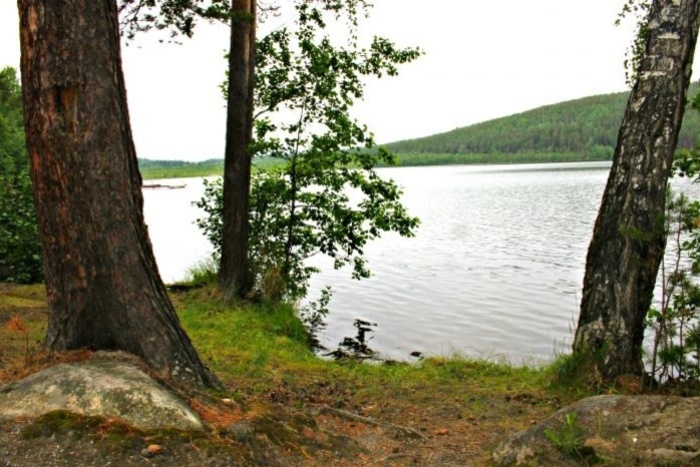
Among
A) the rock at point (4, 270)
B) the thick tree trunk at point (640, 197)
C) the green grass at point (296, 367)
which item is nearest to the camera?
the thick tree trunk at point (640, 197)

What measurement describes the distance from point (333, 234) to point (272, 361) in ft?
17.0

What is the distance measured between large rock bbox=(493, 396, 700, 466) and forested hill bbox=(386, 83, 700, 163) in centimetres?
16030

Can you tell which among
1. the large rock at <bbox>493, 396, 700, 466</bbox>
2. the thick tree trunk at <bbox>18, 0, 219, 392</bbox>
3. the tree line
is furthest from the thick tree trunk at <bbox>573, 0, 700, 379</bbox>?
the thick tree trunk at <bbox>18, 0, 219, 392</bbox>

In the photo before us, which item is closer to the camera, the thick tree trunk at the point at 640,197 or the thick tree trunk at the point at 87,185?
the thick tree trunk at the point at 87,185

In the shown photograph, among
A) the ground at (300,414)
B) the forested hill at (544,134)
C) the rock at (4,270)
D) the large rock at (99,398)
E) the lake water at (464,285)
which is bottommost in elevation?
the lake water at (464,285)

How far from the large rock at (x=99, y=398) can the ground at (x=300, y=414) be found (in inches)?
4.6

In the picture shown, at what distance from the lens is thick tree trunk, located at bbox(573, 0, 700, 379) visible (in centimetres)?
638

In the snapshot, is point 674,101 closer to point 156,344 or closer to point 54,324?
point 156,344

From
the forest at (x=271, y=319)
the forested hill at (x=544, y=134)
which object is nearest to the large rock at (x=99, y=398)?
the forest at (x=271, y=319)

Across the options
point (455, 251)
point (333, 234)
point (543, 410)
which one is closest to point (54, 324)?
point (543, 410)

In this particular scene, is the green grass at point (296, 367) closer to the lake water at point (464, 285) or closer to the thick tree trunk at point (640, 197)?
the thick tree trunk at point (640, 197)

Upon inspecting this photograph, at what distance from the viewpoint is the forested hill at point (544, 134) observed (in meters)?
162

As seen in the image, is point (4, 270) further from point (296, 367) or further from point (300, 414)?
point (300, 414)

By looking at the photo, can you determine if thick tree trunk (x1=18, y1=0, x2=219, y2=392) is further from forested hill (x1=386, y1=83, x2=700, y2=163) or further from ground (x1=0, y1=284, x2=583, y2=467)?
forested hill (x1=386, y1=83, x2=700, y2=163)
